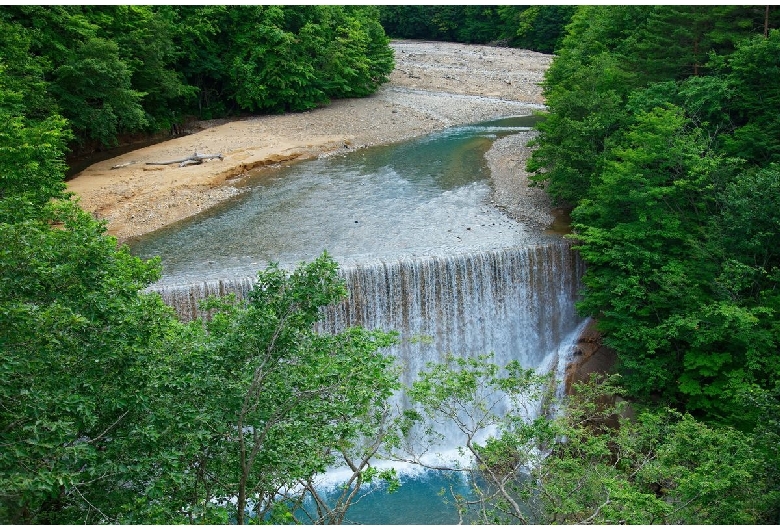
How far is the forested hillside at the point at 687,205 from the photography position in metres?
12.9

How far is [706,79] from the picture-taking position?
1711cm

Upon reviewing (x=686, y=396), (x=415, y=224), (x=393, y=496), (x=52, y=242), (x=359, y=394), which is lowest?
(x=393, y=496)

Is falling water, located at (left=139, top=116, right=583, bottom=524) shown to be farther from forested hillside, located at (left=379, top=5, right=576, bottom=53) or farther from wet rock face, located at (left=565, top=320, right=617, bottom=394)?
forested hillside, located at (left=379, top=5, right=576, bottom=53)

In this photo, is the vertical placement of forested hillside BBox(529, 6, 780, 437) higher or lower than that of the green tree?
lower

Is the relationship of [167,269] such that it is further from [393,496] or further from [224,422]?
[224,422]

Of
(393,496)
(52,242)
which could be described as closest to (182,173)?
(393,496)

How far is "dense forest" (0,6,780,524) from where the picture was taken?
6.77m

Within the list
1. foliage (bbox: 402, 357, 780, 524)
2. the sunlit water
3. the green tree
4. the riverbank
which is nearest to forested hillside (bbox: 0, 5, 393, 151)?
the green tree

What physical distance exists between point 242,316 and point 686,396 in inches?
414

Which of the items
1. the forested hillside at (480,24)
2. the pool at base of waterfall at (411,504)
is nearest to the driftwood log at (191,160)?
the pool at base of waterfall at (411,504)

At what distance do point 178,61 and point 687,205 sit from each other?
85.1 ft

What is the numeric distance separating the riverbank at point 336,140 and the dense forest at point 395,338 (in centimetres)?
183

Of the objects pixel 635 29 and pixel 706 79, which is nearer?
pixel 706 79

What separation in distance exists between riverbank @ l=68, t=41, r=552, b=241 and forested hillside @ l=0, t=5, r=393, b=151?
54.4 inches
